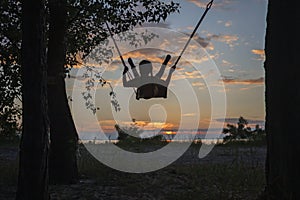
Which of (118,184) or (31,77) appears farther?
(118,184)

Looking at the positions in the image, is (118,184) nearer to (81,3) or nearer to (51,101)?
(51,101)

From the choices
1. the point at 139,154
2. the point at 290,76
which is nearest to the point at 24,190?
the point at 290,76

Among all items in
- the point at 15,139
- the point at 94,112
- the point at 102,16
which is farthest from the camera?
the point at 15,139

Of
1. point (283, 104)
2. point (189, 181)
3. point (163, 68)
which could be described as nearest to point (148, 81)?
point (163, 68)

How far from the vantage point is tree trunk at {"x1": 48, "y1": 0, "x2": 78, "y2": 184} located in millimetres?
10625

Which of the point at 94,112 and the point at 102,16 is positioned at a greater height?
the point at 102,16

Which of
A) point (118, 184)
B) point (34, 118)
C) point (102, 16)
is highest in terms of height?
point (102, 16)

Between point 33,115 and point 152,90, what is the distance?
4.34m

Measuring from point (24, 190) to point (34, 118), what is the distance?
4.30 feet

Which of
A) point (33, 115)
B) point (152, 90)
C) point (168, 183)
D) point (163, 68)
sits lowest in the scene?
point (168, 183)

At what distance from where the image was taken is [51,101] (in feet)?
34.7

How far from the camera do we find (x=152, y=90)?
1112 cm

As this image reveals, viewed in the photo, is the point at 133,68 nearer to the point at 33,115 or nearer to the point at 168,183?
the point at 168,183

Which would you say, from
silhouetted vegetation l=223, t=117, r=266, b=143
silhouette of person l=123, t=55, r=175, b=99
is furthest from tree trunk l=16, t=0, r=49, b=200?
silhouetted vegetation l=223, t=117, r=266, b=143
